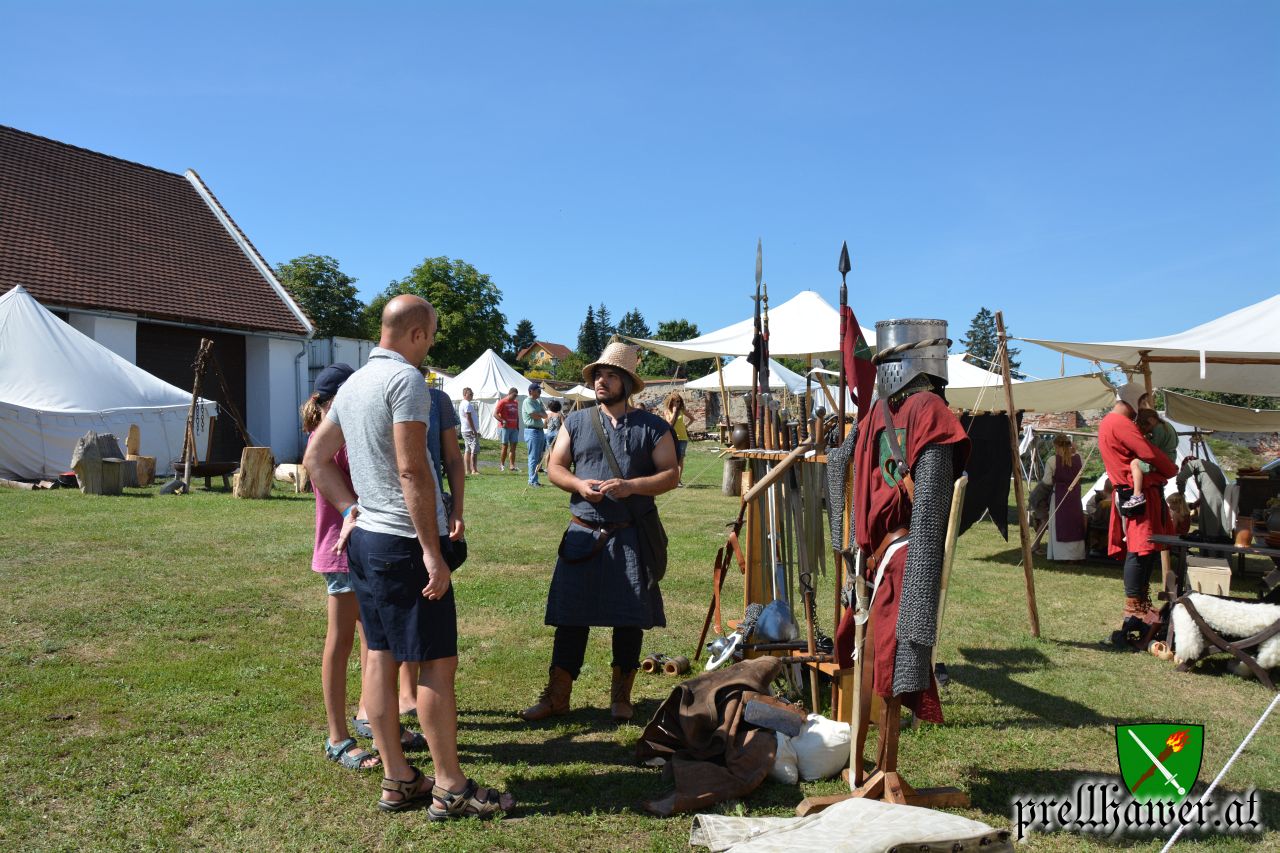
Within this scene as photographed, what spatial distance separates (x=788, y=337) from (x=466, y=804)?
8.06 meters

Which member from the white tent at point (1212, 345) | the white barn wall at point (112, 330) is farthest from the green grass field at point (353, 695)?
the white barn wall at point (112, 330)

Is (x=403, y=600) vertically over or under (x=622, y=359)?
under

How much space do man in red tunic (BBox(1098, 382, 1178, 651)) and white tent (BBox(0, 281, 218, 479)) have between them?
14.2 metres

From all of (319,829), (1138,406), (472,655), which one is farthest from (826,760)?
(1138,406)

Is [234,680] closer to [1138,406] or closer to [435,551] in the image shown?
[435,551]

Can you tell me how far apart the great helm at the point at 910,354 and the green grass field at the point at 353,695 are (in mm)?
1608

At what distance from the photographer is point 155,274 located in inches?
750

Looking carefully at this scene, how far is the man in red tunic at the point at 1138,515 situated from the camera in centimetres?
574

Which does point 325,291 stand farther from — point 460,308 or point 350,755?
point 350,755

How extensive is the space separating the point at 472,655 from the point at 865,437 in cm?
290

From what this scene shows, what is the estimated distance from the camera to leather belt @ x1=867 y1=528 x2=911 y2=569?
3055mm

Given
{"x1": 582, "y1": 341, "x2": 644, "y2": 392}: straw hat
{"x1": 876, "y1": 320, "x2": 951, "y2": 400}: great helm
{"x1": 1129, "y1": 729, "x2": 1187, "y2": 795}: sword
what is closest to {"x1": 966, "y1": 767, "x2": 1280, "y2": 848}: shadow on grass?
{"x1": 1129, "y1": 729, "x2": 1187, "y2": 795}: sword

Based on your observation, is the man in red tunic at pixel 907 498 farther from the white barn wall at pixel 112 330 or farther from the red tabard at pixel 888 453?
the white barn wall at pixel 112 330

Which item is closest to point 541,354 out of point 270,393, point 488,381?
point 488,381
